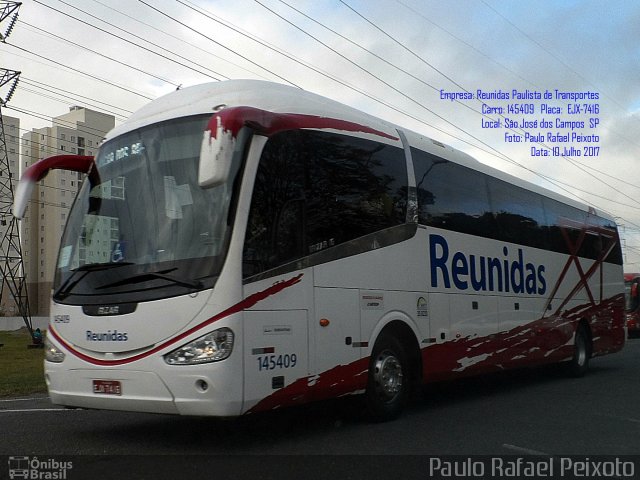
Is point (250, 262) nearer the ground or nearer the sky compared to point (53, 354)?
nearer the sky

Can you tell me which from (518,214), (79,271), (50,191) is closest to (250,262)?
(79,271)

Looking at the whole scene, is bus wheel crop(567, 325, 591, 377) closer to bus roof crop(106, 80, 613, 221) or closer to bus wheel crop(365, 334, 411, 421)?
bus wheel crop(365, 334, 411, 421)

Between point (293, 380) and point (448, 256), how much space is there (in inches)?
148

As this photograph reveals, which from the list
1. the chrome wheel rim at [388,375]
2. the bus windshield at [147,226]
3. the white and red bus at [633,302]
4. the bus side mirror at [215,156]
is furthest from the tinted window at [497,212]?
the white and red bus at [633,302]

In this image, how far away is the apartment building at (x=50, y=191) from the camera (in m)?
51.7

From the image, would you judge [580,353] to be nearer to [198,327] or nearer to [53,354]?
[198,327]

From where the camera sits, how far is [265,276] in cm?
677

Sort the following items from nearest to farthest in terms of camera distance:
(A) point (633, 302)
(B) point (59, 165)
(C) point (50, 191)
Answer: (B) point (59, 165), (A) point (633, 302), (C) point (50, 191)

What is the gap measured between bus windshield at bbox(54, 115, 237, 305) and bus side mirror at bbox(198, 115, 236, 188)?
31.7 inches

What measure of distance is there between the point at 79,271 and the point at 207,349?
5.57ft

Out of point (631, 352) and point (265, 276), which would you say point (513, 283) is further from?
point (631, 352)

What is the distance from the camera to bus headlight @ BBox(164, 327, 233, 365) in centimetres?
631
